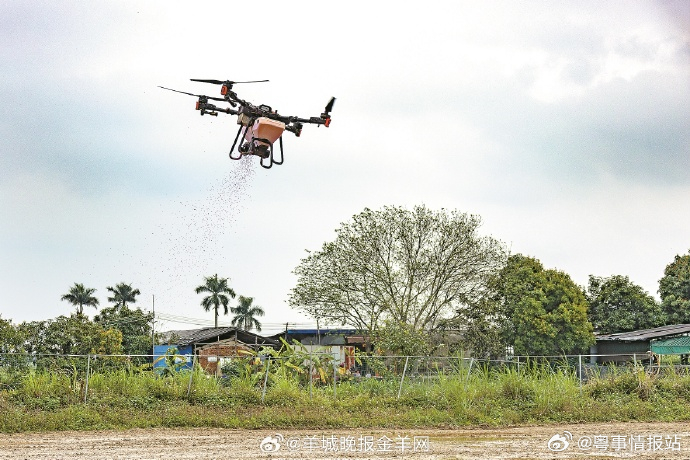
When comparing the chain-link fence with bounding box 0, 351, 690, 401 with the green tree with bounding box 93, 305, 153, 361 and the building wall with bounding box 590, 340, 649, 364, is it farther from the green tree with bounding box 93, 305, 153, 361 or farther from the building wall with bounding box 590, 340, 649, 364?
the green tree with bounding box 93, 305, 153, 361

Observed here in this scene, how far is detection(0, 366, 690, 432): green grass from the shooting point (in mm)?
15258

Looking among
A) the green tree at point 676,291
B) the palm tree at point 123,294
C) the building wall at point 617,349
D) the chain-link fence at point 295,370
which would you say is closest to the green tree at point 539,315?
the building wall at point 617,349

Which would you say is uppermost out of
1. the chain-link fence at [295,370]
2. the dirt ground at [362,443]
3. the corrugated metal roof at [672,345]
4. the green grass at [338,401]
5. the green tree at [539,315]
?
the green tree at [539,315]

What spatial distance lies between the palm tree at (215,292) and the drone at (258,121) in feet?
168

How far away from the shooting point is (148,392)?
16.9 metres

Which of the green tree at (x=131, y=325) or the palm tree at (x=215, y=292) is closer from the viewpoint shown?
the green tree at (x=131, y=325)

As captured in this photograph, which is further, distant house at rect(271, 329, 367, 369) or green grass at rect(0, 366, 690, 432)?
distant house at rect(271, 329, 367, 369)

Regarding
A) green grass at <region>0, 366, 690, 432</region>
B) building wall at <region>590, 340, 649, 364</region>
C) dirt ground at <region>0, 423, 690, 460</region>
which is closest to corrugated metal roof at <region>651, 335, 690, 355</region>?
building wall at <region>590, 340, 649, 364</region>

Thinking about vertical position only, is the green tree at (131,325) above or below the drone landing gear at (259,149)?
below

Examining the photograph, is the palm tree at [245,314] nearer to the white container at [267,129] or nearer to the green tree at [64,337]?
the green tree at [64,337]

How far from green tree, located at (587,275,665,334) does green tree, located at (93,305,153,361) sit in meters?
25.8

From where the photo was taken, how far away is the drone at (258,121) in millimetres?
12781

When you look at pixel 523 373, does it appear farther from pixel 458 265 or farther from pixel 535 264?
pixel 535 264

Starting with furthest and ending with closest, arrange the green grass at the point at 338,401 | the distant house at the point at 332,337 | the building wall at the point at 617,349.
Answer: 1. the distant house at the point at 332,337
2. the building wall at the point at 617,349
3. the green grass at the point at 338,401
